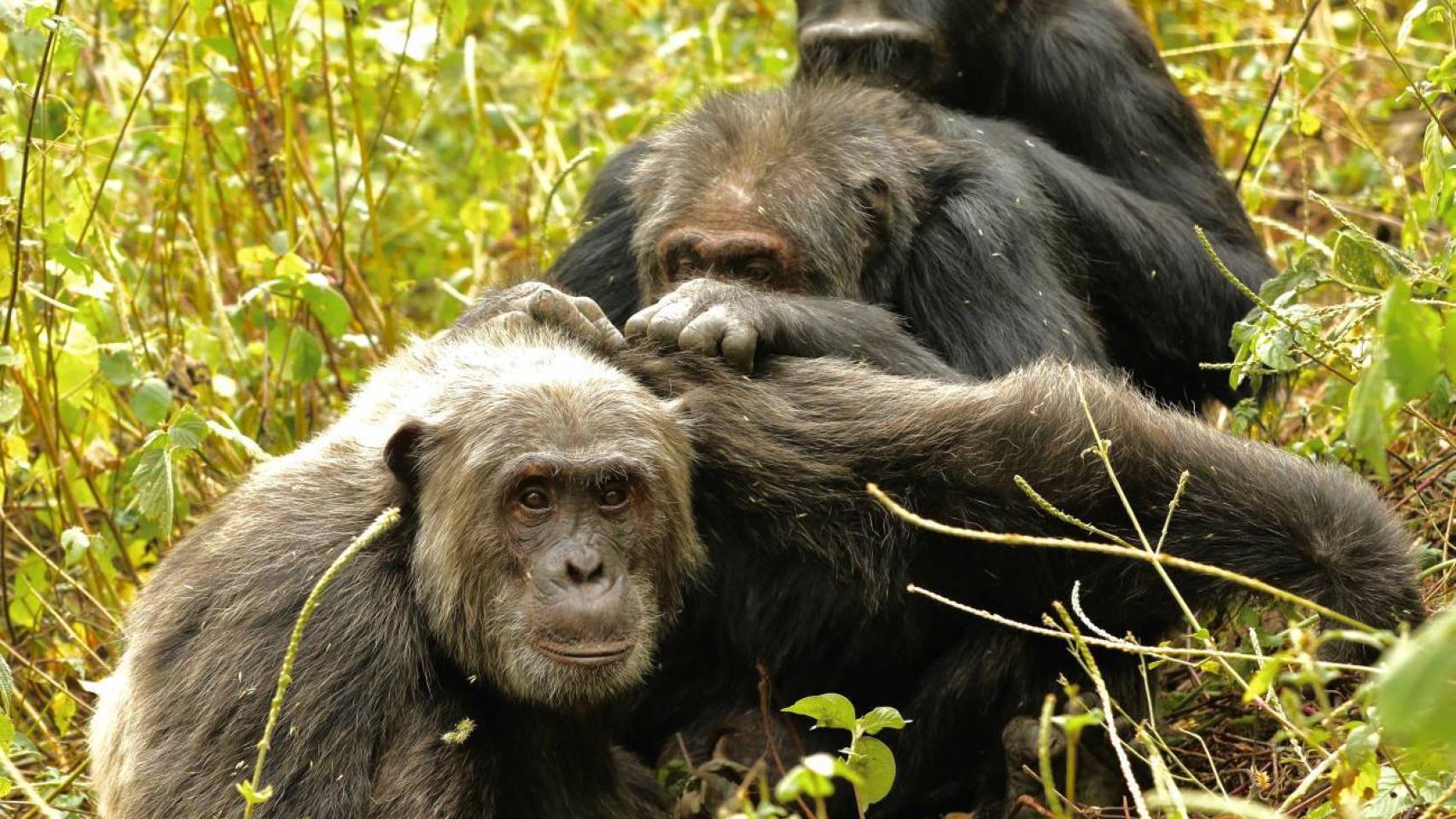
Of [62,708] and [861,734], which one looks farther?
[62,708]

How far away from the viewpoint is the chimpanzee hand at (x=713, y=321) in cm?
507

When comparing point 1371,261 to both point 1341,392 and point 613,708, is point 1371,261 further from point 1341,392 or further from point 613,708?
point 613,708

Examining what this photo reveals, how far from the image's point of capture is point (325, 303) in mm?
6723

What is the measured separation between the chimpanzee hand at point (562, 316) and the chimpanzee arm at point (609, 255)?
1.10 meters

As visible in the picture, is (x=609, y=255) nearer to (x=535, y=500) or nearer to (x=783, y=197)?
(x=783, y=197)

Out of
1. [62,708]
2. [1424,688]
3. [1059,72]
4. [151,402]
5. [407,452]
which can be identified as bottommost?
[62,708]

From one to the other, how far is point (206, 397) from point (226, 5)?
5.23 feet

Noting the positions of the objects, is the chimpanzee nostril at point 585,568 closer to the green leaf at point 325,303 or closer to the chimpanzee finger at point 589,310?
the chimpanzee finger at point 589,310

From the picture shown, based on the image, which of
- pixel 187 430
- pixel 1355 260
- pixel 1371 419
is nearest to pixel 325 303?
pixel 187 430

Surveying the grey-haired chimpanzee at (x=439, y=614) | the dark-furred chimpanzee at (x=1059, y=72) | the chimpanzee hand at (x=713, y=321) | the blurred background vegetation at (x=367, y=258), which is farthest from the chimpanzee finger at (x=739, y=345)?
A: the dark-furred chimpanzee at (x=1059, y=72)

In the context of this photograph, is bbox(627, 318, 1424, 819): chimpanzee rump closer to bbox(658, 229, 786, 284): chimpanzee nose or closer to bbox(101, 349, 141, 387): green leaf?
bbox(658, 229, 786, 284): chimpanzee nose

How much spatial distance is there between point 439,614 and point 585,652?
526mm

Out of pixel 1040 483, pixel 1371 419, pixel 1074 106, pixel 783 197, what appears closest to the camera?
pixel 1371 419

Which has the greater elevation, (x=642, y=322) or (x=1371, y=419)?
(x=1371, y=419)
